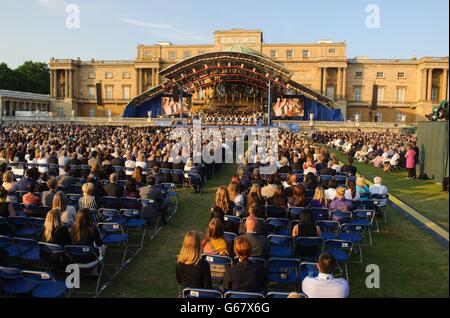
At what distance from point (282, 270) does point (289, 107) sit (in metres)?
50.8

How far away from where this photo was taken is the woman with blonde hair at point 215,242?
5.79m

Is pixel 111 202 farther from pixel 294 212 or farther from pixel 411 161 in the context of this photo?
pixel 411 161

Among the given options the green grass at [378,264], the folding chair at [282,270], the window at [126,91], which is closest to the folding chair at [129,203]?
the green grass at [378,264]

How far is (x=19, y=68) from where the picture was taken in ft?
305

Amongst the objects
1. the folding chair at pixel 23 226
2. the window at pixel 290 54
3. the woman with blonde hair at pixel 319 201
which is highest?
the window at pixel 290 54

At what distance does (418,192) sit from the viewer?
14.6 m

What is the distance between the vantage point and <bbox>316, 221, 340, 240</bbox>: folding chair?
7523 millimetres

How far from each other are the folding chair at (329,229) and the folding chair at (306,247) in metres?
1.03

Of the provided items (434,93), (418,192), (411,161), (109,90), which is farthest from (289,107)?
(418,192)

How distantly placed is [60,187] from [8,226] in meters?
3.13

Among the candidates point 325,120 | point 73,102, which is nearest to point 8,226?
point 325,120

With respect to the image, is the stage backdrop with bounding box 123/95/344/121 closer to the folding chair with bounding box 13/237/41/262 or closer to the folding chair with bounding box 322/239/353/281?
the folding chair with bounding box 322/239/353/281

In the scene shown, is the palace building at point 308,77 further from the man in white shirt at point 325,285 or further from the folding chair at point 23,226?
the man in white shirt at point 325,285

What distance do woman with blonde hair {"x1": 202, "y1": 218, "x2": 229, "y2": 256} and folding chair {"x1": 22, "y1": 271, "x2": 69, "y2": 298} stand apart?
205 cm
